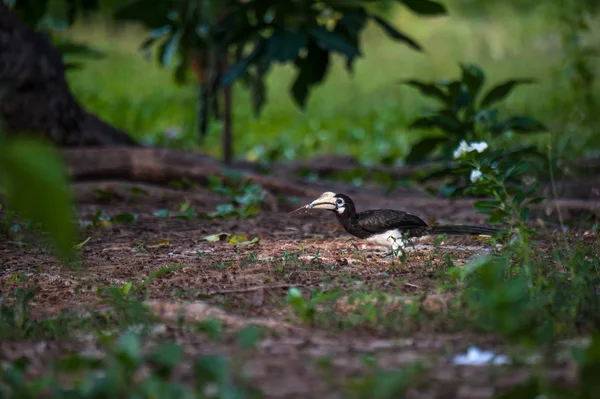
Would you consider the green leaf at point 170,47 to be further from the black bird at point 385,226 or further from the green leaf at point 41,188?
the green leaf at point 41,188

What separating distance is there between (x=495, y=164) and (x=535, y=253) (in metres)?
0.40

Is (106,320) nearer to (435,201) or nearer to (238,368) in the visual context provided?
(238,368)

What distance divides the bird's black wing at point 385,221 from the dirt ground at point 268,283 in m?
0.10

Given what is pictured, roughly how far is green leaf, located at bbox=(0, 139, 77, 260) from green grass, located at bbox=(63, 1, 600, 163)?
469cm

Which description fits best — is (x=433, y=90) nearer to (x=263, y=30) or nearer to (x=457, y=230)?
(x=263, y=30)

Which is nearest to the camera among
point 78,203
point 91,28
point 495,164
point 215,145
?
point 495,164

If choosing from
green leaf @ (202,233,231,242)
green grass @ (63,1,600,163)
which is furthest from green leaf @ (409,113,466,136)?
green leaf @ (202,233,231,242)

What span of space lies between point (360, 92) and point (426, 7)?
758 cm

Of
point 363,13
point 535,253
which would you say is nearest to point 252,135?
point 363,13

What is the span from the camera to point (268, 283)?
2.85 metres

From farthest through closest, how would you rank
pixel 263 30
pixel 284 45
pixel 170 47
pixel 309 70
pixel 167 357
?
pixel 170 47, pixel 263 30, pixel 309 70, pixel 284 45, pixel 167 357

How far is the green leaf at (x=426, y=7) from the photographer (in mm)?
5312

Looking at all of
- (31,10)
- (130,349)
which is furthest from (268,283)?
(31,10)

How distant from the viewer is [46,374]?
1.94 meters
